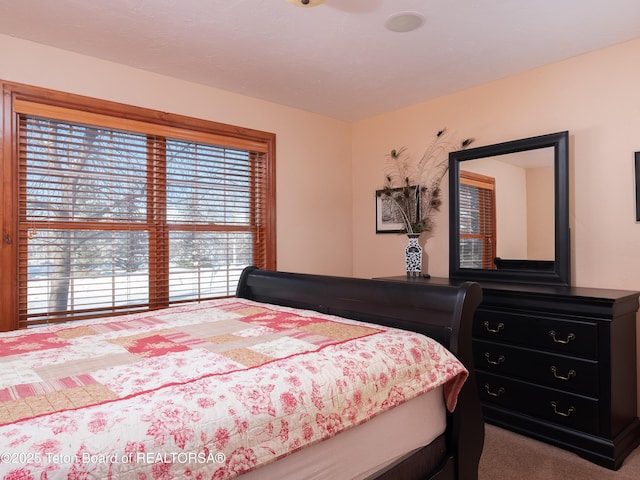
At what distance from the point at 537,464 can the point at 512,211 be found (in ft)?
5.41

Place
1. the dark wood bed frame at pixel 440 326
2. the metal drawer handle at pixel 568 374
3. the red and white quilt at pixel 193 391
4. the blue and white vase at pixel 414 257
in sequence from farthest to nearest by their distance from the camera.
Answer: the blue and white vase at pixel 414 257
the metal drawer handle at pixel 568 374
the dark wood bed frame at pixel 440 326
the red and white quilt at pixel 193 391

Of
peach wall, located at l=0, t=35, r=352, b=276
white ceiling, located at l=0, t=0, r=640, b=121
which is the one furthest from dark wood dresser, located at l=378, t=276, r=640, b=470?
peach wall, located at l=0, t=35, r=352, b=276

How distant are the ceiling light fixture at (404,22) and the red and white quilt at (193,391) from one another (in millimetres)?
1687

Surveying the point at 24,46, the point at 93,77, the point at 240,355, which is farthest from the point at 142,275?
the point at 240,355

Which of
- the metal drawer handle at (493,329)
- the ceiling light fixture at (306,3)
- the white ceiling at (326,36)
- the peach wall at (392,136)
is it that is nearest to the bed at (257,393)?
the metal drawer handle at (493,329)

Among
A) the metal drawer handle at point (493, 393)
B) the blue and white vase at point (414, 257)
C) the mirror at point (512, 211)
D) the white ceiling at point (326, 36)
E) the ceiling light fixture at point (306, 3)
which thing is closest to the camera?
the ceiling light fixture at point (306, 3)

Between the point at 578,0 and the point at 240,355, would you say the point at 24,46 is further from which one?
the point at 578,0

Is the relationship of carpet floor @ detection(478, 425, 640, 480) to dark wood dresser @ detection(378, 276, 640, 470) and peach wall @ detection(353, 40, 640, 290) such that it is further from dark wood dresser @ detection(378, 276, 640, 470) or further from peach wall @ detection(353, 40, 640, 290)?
peach wall @ detection(353, 40, 640, 290)

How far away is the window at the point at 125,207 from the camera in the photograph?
266cm

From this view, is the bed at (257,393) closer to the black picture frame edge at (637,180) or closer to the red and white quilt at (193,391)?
the red and white quilt at (193,391)

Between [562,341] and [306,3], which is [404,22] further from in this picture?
[562,341]

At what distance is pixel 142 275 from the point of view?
310cm

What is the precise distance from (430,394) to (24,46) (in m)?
3.01

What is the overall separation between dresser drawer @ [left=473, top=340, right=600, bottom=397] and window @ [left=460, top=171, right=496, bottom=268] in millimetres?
740
